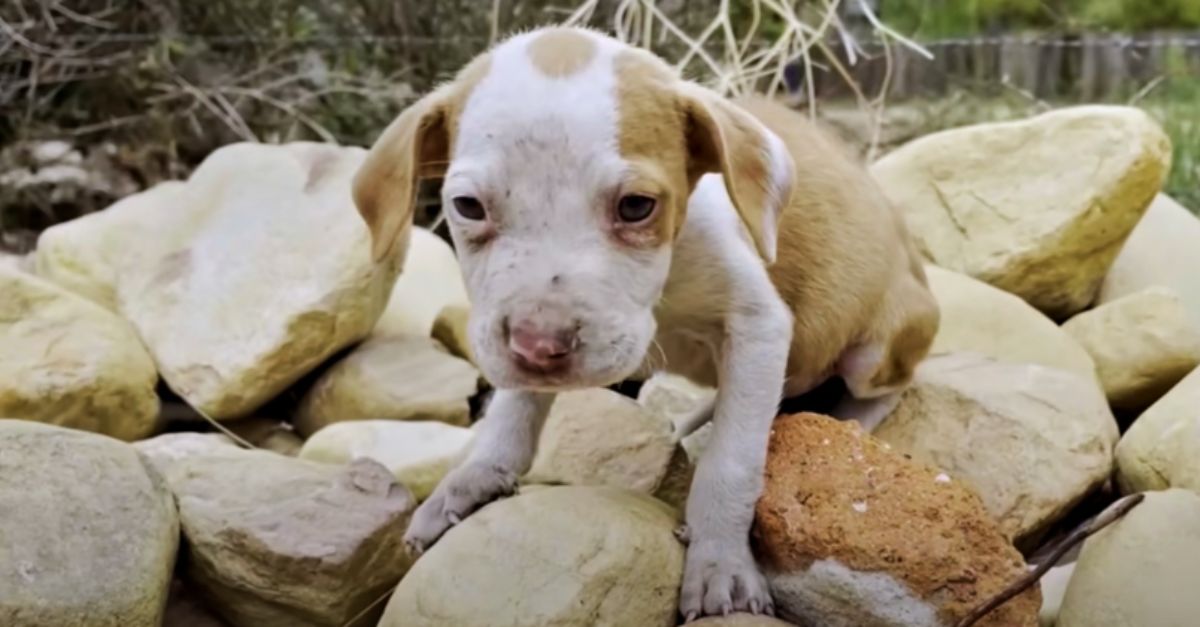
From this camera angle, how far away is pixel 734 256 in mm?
2432

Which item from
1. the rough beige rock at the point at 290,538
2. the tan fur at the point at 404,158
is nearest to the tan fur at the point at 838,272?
the tan fur at the point at 404,158

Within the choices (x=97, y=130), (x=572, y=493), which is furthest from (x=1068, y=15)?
(x=572, y=493)

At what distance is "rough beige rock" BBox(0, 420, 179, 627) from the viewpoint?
2.16 meters

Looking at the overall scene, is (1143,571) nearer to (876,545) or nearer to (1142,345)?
(876,545)

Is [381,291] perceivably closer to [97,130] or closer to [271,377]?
[271,377]

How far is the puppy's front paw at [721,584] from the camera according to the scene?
2.18 m

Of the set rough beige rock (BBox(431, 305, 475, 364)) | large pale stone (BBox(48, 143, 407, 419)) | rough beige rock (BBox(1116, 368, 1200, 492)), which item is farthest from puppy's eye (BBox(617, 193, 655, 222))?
rough beige rock (BBox(431, 305, 475, 364))

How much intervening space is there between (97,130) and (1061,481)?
12.6 feet

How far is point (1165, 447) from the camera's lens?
2721 millimetres

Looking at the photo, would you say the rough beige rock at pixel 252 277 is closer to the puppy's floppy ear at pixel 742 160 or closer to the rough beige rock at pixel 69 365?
the rough beige rock at pixel 69 365

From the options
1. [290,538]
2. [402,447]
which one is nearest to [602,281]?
[290,538]

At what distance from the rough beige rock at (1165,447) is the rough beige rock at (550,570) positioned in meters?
0.94

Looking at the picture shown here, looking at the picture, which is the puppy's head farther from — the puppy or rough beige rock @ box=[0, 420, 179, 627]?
rough beige rock @ box=[0, 420, 179, 627]

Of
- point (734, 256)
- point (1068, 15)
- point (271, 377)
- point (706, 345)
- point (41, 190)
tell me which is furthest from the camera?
point (1068, 15)
